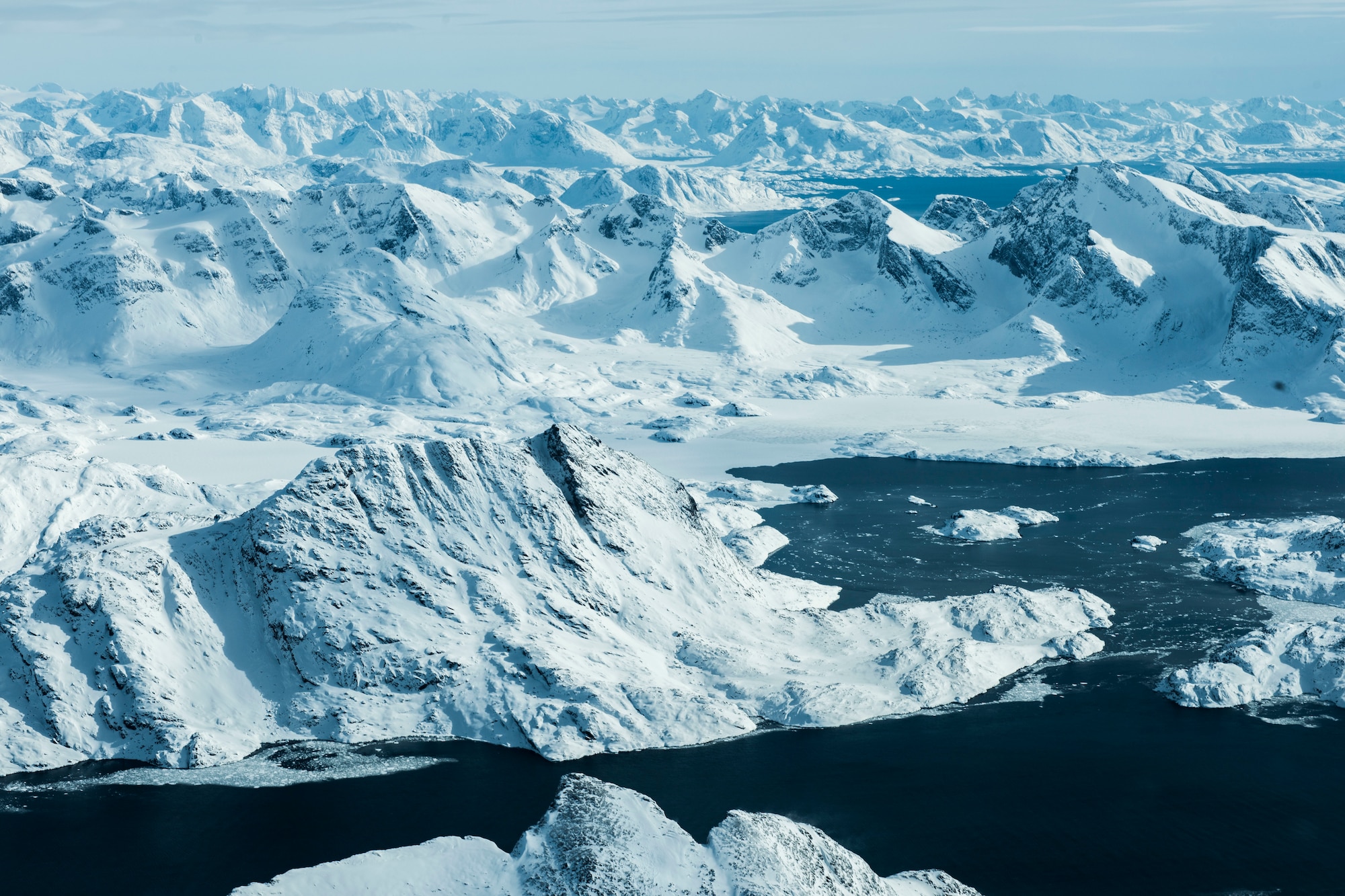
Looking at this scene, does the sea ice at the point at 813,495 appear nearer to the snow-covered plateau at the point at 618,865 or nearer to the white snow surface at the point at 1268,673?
the white snow surface at the point at 1268,673

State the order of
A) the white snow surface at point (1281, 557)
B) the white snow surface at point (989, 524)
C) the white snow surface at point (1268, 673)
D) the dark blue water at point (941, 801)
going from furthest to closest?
the white snow surface at point (989, 524) → the white snow surface at point (1281, 557) → the white snow surface at point (1268, 673) → the dark blue water at point (941, 801)

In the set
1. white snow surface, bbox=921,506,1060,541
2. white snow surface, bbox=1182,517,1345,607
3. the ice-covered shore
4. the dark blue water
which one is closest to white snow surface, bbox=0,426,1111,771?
the dark blue water

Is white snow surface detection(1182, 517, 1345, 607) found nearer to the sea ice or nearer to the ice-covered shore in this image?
the ice-covered shore

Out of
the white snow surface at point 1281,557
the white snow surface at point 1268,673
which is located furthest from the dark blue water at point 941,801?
the white snow surface at point 1281,557

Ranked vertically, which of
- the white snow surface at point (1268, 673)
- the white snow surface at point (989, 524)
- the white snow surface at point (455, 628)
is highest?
the white snow surface at point (455, 628)

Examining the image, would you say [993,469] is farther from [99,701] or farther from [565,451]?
[99,701]
